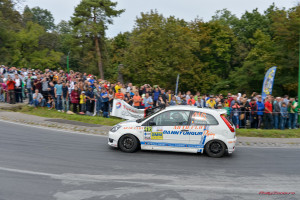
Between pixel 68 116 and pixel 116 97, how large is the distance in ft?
9.40

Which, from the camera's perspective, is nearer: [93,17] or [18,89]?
Answer: [18,89]

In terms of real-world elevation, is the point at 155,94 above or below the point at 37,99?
above

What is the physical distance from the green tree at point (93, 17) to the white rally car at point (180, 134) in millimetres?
40477

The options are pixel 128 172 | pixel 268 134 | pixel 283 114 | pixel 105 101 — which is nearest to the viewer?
pixel 128 172

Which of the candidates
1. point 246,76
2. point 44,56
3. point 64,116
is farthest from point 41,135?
point 44,56

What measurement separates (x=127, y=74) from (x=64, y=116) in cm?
3051

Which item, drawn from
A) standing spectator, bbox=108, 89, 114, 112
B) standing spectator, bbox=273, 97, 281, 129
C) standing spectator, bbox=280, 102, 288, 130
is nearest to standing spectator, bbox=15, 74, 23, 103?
standing spectator, bbox=108, 89, 114, 112

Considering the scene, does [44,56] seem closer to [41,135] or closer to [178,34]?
[178,34]

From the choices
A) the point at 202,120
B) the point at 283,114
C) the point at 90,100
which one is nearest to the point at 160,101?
the point at 90,100

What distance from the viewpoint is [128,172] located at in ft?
29.3

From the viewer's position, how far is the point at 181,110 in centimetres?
1126

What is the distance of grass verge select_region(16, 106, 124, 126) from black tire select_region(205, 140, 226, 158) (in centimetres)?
640

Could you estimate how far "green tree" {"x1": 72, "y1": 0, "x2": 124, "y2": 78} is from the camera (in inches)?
1934

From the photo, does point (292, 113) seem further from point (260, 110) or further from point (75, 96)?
point (75, 96)
